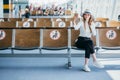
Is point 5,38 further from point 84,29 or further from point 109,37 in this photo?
point 109,37

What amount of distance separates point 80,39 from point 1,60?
6.58 ft

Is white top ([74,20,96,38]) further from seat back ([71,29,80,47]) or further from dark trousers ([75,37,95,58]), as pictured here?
seat back ([71,29,80,47])

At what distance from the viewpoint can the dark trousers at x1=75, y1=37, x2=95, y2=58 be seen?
18.9 feet

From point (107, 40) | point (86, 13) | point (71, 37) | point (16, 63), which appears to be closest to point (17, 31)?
point (16, 63)

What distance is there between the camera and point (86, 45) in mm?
5828

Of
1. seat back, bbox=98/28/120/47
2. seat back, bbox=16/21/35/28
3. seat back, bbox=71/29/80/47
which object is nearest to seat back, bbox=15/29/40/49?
seat back, bbox=71/29/80/47

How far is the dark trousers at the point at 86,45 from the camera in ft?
18.9

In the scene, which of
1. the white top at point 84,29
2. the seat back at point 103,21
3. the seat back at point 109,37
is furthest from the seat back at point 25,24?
the white top at point 84,29

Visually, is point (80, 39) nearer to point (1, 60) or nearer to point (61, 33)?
point (61, 33)

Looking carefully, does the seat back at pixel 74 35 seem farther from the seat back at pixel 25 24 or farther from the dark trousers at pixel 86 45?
the seat back at pixel 25 24

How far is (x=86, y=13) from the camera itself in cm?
588

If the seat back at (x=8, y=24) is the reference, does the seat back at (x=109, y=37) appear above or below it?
below

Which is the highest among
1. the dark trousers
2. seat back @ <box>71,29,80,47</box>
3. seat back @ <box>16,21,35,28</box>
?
seat back @ <box>16,21,35,28</box>

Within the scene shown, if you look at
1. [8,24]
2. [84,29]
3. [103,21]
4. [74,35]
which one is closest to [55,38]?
[74,35]
